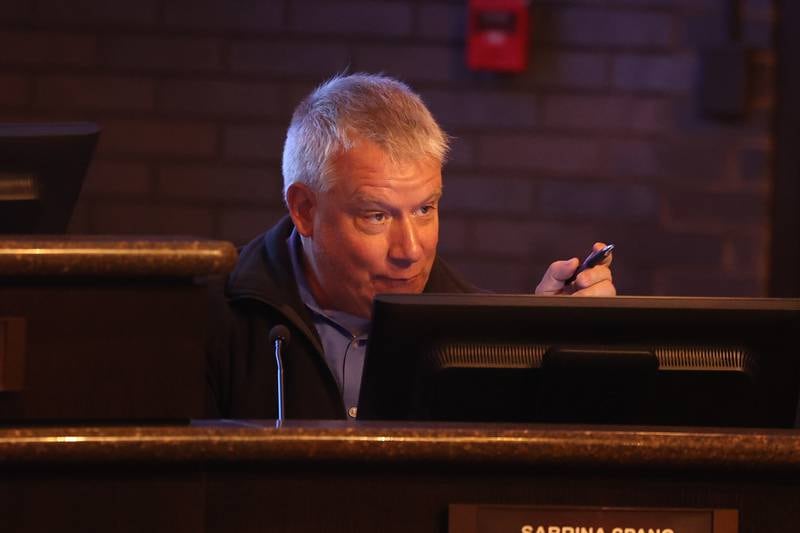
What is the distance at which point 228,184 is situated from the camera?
11.0ft

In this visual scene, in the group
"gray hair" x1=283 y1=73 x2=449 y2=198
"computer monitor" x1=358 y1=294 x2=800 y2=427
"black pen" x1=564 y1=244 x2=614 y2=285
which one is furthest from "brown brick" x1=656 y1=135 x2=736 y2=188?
"computer monitor" x1=358 y1=294 x2=800 y2=427

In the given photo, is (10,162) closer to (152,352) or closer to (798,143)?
(152,352)

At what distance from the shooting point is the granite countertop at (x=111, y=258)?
114 cm

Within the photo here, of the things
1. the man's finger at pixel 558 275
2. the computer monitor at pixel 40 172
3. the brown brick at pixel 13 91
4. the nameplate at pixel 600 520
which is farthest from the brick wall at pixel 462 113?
the nameplate at pixel 600 520

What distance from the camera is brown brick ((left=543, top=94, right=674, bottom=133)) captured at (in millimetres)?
3357

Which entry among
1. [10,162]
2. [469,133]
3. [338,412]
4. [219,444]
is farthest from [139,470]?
[469,133]

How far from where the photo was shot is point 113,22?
131 inches

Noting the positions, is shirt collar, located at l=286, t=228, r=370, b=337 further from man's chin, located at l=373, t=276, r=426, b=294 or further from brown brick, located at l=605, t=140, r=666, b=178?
brown brick, located at l=605, t=140, r=666, b=178

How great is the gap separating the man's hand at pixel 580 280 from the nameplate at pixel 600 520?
0.92 meters

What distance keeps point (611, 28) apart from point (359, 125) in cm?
127

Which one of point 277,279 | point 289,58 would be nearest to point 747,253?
point 289,58

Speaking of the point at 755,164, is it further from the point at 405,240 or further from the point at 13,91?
the point at 13,91

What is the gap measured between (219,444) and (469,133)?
2252mm

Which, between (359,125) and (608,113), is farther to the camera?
(608,113)
